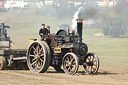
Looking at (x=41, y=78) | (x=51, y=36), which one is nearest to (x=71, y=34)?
(x=51, y=36)

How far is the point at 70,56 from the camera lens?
1560 centimetres

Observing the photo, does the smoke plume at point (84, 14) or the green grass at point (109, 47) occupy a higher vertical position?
the smoke plume at point (84, 14)

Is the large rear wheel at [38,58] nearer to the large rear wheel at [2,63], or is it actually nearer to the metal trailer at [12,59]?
the metal trailer at [12,59]

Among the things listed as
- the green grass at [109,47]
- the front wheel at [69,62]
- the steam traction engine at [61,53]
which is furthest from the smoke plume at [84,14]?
the green grass at [109,47]

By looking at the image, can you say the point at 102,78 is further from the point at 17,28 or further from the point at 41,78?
the point at 17,28

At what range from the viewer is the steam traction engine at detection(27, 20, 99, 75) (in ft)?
51.3

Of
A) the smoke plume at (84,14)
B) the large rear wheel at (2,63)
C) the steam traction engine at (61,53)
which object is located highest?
the smoke plume at (84,14)

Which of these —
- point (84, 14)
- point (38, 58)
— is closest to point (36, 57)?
point (38, 58)

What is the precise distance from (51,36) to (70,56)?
1.39 m

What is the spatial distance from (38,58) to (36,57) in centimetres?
13

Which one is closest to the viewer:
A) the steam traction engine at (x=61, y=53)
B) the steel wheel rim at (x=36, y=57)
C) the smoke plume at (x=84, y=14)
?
the steam traction engine at (x=61, y=53)

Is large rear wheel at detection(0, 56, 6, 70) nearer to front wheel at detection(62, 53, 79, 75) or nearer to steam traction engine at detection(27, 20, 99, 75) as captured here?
steam traction engine at detection(27, 20, 99, 75)

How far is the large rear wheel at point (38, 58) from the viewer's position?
51.5 ft

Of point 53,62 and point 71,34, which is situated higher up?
point 71,34
